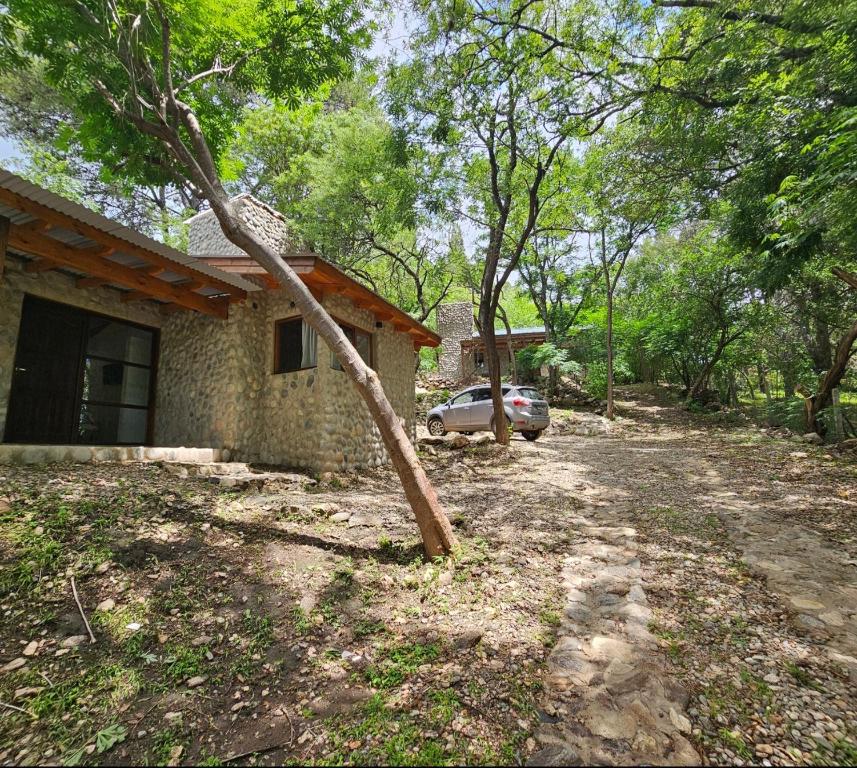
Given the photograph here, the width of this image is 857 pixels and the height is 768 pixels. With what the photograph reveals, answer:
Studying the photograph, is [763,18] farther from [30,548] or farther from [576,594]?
[30,548]

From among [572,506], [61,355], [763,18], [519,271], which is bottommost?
[572,506]

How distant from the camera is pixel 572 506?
5133 mm

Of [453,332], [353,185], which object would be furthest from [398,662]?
[453,332]

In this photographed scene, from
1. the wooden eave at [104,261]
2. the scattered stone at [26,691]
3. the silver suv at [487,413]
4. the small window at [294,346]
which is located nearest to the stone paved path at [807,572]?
the scattered stone at [26,691]

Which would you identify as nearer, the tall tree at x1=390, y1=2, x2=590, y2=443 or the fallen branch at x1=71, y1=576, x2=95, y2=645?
the fallen branch at x1=71, y1=576, x2=95, y2=645

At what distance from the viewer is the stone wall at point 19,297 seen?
18.4 ft

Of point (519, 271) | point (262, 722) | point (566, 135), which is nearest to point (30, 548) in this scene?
point (262, 722)

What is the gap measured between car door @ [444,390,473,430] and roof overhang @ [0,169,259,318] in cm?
726

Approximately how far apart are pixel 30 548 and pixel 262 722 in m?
2.38

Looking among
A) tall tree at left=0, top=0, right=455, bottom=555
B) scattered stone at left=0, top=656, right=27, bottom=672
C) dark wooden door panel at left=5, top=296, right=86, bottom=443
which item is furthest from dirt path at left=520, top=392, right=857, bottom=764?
dark wooden door panel at left=5, top=296, right=86, bottom=443

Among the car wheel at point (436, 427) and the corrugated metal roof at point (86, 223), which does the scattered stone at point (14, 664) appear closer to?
the corrugated metal roof at point (86, 223)

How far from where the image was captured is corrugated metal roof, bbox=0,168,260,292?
165 inches

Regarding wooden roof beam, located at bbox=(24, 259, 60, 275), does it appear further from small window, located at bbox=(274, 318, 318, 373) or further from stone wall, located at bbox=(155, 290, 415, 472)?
small window, located at bbox=(274, 318, 318, 373)

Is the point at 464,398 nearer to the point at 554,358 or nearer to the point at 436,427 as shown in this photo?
the point at 436,427
